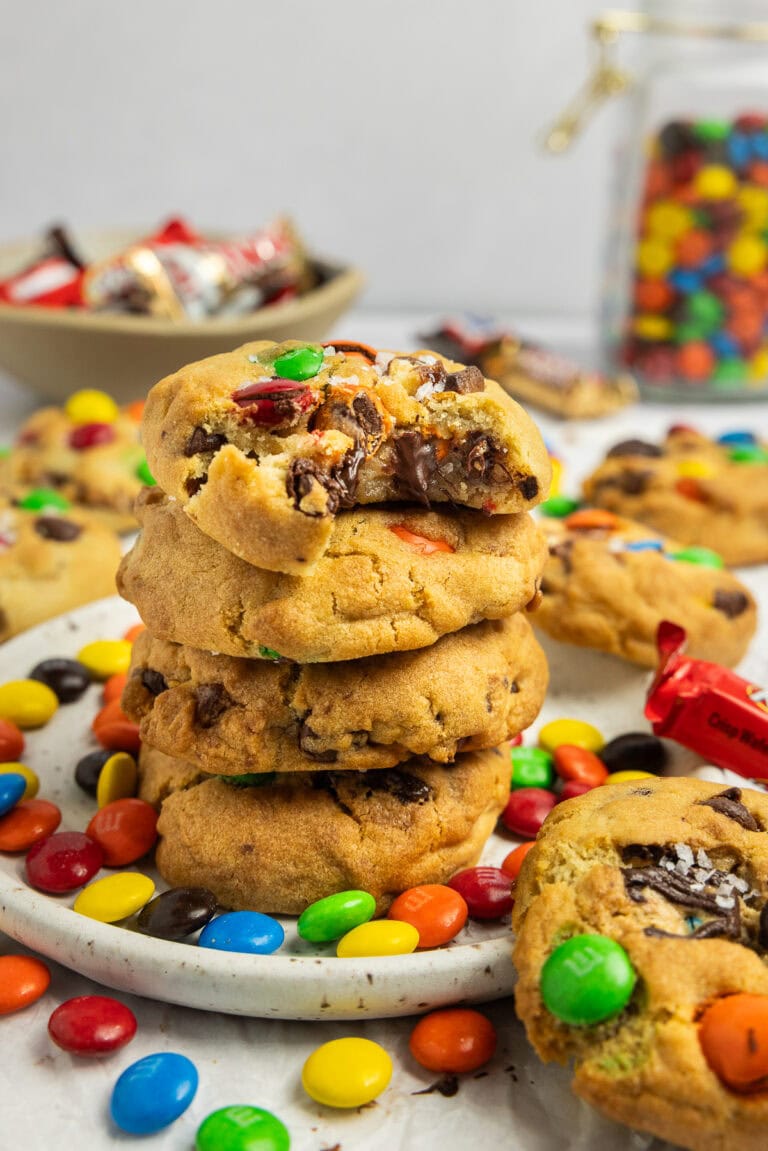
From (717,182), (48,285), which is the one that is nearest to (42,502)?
(48,285)

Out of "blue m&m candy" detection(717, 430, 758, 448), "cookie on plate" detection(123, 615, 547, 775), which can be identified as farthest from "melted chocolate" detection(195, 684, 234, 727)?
"blue m&m candy" detection(717, 430, 758, 448)

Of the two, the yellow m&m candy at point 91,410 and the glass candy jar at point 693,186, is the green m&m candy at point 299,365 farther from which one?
the glass candy jar at point 693,186

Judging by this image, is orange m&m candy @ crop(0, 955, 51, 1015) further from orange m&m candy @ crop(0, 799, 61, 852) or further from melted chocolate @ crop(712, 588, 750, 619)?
melted chocolate @ crop(712, 588, 750, 619)

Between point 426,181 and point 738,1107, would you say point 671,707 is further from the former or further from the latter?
point 426,181

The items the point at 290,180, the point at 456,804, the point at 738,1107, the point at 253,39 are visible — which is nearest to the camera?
the point at 738,1107

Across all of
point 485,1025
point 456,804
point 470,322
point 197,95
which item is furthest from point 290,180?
point 485,1025

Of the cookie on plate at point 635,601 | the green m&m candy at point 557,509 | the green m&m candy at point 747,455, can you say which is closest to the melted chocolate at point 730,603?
the cookie on plate at point 635,601

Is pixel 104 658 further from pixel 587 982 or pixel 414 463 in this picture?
pixel 587 982
